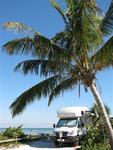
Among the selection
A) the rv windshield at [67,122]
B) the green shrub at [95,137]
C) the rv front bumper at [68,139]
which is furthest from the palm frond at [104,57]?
the rv windshield at [67,122]

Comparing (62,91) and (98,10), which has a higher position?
(98,10)

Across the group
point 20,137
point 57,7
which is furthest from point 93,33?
point 20,137

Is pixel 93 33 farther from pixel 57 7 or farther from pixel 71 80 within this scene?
pixel 71 80

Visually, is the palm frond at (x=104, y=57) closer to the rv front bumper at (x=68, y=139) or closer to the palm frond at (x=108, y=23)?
the palm frond at (x=108, y=23)

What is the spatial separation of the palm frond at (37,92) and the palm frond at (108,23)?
3.97 m

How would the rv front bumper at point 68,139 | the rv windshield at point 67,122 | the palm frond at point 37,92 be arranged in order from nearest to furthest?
1. the palm frond at point 37,92
2. the rv front bumper at point 68,139
3. the rv windshield at point 67,122

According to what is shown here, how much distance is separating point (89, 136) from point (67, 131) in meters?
2.21

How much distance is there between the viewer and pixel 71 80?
2311cm

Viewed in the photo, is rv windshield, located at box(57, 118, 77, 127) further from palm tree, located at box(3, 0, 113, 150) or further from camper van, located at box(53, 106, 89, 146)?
palm tree, located at box(3, 0, 113, 150)

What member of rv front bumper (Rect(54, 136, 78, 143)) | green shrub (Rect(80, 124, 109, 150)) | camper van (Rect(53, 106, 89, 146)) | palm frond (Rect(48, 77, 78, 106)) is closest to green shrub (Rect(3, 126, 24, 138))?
camper van (Rect(53, 106, 89, 146))

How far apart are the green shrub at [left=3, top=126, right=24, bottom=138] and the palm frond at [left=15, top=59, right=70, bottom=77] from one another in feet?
32.9

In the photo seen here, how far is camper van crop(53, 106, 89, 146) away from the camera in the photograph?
27.8m

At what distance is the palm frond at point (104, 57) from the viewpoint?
19.5 meters

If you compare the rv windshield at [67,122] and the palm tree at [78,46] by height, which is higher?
the palm tree at [78,46]
